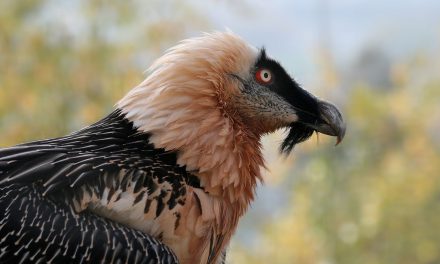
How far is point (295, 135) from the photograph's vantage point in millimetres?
3633

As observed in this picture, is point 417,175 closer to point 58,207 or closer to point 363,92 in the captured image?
point 363,92

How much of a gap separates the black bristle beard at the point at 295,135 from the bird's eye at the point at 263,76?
0.20 m

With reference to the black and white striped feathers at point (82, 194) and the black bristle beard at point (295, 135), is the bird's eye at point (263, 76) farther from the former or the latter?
the black and white striped feathers at point (82, 194)

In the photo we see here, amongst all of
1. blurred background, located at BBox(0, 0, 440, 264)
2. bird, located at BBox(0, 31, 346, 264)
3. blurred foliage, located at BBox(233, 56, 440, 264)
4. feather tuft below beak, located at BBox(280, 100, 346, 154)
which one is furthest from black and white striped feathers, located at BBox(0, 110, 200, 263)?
blurred foliage, located at BBox(233, 56, 440, 264)

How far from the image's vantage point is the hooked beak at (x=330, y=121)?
3.42 metres

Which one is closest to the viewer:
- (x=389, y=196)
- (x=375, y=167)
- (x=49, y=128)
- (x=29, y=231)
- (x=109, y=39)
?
(x=29, y=231)

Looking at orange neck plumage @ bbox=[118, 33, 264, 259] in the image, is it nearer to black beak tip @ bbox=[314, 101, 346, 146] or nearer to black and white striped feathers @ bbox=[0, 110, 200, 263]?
black and white striped feathers @ bbox=[0, 110, 200, 263]

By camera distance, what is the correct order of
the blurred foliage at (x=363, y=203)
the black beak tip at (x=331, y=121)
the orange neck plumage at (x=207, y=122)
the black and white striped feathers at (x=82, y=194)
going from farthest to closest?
the blurred foliage at (x=363, y=203)
the black beak tip at (x=331, y=121)
the orange neck plumage at (x=207, y=122)
the black and white striped feathers at (x=82, y=194)

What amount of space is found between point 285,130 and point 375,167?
7.38 m

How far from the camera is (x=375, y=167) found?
35.5 feet

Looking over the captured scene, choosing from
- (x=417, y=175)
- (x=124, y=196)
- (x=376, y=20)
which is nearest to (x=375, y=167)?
(x=417, y=175)

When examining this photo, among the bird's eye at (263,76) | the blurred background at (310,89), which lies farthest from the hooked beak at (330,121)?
the blurred background at (310,89)

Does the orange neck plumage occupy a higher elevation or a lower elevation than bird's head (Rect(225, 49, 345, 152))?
lower

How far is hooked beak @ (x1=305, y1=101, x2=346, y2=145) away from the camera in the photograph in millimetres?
3418
